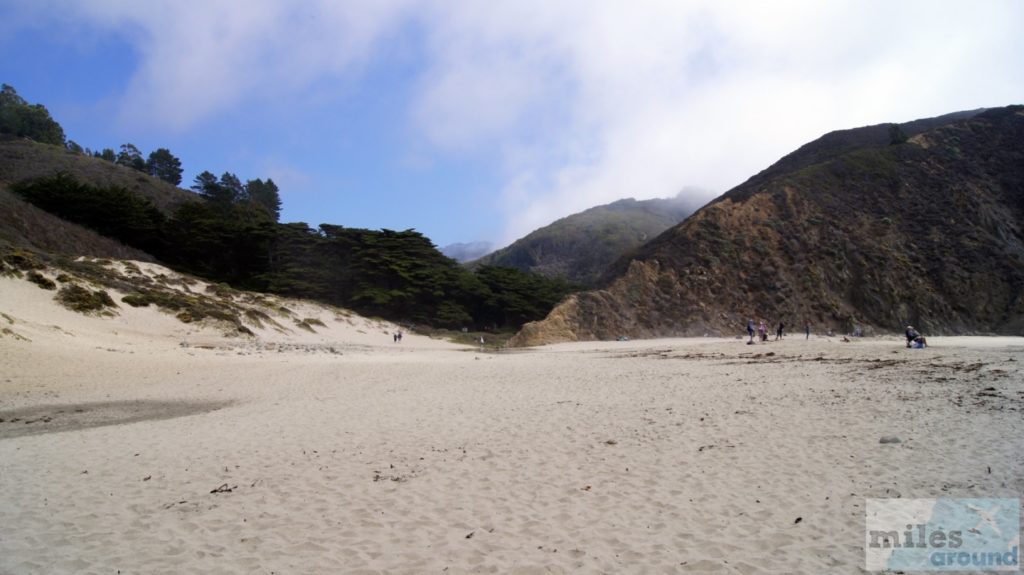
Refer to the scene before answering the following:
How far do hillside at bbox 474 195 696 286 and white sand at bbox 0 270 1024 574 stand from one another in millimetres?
75615

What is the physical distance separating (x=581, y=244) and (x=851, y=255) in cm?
7530

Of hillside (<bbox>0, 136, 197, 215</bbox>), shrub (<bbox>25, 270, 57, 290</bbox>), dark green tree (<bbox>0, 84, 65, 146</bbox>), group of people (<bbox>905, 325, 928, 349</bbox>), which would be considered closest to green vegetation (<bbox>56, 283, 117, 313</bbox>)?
shrub (<bbox>25, 270, 57, 290</bbox>)

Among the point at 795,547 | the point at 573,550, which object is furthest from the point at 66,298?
the point at 795,547

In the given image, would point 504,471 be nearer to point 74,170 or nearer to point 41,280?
point 41,280

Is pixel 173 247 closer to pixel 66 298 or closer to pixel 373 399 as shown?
pixel 66 298

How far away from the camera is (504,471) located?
20.6ft

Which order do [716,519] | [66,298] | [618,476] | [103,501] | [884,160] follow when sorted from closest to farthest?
[716,519] → [103,501] → [618,476] → [66,298] → [884,160]

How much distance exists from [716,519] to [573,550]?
1.45 meters

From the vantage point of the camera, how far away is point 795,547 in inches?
160

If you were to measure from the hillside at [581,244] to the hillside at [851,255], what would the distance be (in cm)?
4800

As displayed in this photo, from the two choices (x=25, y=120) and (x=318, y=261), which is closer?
(x=318, y=261)

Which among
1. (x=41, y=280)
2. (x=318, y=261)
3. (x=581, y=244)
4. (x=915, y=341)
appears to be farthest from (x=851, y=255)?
(x=581, y=244)

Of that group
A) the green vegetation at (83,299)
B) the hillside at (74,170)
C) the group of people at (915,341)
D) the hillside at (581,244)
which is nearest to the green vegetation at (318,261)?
the hillside at (74,170)

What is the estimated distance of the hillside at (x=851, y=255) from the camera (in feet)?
103
